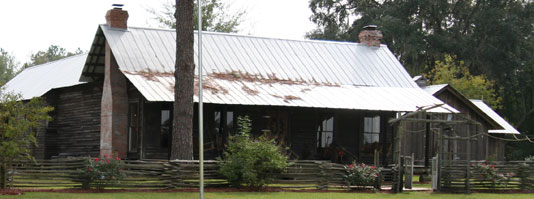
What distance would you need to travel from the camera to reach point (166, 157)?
82.1 ft

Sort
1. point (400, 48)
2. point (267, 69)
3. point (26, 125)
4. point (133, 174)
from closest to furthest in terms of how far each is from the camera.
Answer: point (26, 125)
point (133, 174)
point (267, 69)
point (400, 48)

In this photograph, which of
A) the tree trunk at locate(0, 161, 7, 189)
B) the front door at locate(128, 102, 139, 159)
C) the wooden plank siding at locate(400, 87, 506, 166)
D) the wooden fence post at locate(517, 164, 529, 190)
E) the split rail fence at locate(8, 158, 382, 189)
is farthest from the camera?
the wooden plank siding at locate(400, 87, 506, 166)

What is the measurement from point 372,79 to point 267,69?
4.11m

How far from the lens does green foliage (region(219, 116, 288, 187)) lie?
64.2ft

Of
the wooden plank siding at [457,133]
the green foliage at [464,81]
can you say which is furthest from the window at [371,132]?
the green foliage at [464,81]

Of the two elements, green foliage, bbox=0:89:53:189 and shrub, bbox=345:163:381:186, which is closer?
green foliage, bbox=0:89:53:189

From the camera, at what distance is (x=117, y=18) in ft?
87.7

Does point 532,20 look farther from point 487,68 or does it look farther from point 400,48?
point 400,48

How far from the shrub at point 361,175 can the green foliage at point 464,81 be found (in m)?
24.4

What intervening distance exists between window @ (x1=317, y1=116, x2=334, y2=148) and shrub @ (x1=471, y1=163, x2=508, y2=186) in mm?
6675

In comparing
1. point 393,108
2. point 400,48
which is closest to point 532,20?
point 400,48

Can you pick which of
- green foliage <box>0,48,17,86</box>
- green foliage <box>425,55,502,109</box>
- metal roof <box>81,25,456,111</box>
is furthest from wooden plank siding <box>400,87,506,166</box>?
green foliage <box>0,48,17,86</box>

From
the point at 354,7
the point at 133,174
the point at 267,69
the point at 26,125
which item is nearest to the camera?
the point at 26,125

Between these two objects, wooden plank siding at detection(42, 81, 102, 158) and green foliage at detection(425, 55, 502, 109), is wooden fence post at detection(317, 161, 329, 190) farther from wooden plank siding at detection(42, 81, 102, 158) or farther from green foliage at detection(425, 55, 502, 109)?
green foliage at detection(425, 55, 502, 109)
